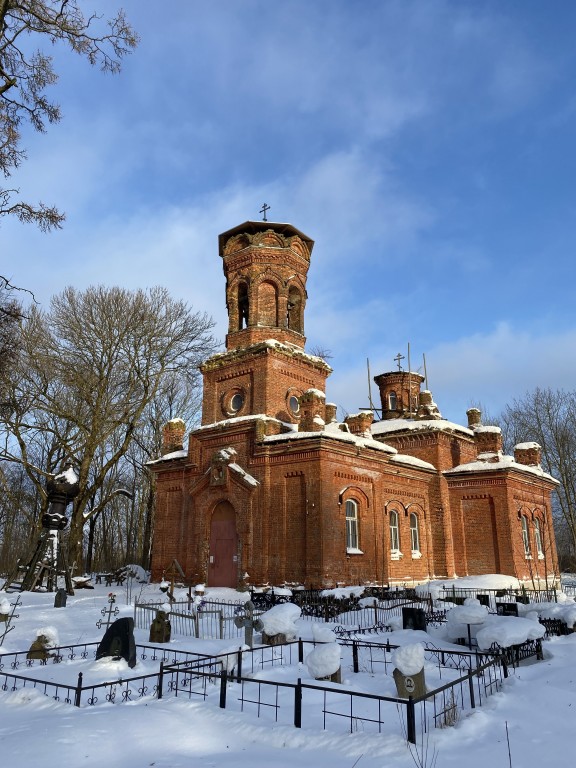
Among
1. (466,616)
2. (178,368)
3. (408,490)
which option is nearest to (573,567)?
(408,490)

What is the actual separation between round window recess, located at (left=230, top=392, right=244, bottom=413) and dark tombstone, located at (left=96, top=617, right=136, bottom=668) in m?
14.5

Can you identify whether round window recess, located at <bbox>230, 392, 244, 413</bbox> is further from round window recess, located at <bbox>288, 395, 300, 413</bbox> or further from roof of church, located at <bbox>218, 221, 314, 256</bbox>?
roof of church, located at <bbox>218, 221, 314, 256</bbox>

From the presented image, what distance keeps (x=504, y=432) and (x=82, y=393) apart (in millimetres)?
34412

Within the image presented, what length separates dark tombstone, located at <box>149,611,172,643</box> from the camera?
12.7 m

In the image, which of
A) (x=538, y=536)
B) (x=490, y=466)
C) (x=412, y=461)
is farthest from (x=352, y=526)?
(x=538, y=536)

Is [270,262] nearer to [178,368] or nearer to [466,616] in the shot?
[178,368]

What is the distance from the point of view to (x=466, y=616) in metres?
12.7

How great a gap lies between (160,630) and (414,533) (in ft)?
49.0

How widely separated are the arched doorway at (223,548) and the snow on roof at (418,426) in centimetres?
1017

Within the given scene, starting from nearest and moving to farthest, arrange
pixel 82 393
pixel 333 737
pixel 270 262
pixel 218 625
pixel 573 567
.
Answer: pixel 333 737 < pixel 218 625 < pixel 270 262 < pixel 82 393 < pixel 573 567

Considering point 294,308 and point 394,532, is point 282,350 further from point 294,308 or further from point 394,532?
point 394,532

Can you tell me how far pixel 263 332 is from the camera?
2445 cm

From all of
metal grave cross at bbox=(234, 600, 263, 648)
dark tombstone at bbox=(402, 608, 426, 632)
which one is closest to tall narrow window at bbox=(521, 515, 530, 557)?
dark tombstone at bbox=(402, 608, 426, 632)

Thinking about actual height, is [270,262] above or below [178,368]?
above
